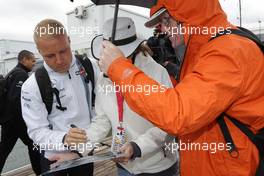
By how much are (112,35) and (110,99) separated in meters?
0.45

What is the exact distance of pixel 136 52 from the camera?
2150 mm

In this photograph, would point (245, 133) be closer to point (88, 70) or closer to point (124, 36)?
point (124, 36)

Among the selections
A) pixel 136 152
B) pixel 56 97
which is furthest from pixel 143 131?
pixel 56 97

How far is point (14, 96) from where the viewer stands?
15.1 feet

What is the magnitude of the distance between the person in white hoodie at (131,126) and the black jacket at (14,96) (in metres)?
2.58

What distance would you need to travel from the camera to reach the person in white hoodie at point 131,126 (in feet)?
6.59

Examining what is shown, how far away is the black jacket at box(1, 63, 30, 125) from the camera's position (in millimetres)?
4609

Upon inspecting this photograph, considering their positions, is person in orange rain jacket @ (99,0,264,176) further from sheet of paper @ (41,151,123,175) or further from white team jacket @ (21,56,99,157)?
white team jacket @ (21,56,99,157)

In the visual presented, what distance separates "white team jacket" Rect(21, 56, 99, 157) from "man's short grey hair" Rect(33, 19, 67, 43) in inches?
9.7

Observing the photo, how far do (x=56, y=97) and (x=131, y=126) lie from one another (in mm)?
658

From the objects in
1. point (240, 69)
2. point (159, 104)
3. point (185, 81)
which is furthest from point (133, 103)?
point (240, 69)

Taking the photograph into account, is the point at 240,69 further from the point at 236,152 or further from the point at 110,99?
the point at 110,99
